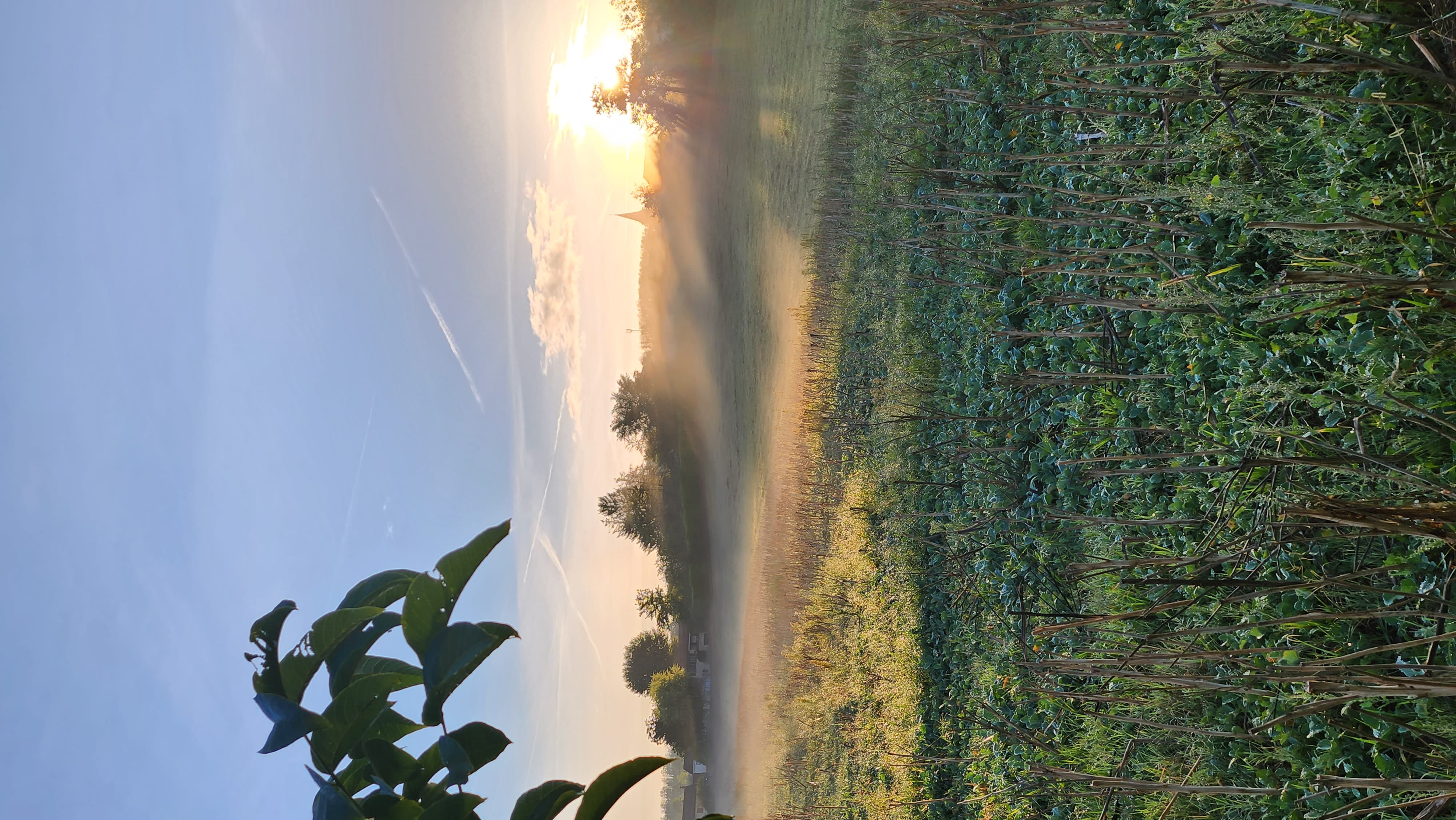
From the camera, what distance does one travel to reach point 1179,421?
407 centimetres

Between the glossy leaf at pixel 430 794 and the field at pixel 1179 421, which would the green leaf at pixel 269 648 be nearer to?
the glossy leaf at pixel 430 794

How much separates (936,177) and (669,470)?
18447 millimetres

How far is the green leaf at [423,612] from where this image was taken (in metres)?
2.05

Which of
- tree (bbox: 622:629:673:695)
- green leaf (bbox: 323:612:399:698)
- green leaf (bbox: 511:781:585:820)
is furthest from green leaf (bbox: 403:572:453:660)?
tree (bbox: 622:629:673:695)

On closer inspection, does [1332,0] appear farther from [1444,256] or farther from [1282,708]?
[1282,708]

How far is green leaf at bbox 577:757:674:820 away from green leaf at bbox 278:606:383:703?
2.60 feet

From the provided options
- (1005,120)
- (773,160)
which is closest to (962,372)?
(1005,120)

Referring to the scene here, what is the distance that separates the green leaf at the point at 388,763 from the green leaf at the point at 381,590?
16.3 inches

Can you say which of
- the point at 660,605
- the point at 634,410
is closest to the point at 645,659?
the point at 660,605

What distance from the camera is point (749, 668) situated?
16203mm

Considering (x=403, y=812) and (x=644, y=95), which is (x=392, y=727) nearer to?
(x=403, y=812)

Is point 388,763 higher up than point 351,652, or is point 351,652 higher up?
point 351,652

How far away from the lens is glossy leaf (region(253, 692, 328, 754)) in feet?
6.22

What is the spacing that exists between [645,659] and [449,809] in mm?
28385
